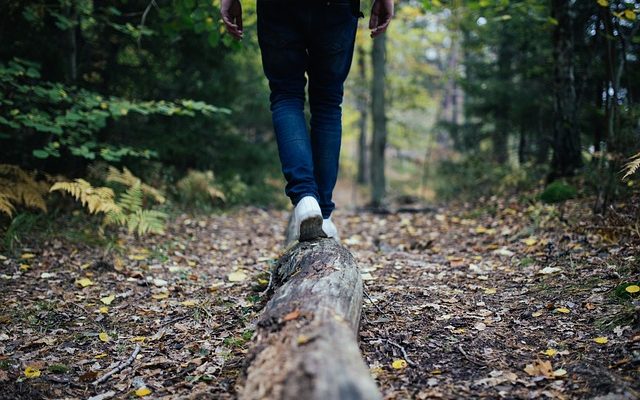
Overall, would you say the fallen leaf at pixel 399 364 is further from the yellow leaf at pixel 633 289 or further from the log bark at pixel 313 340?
the yellow leaf at pixel 633 289

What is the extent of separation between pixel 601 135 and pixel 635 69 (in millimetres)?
905

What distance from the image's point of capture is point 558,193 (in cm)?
476

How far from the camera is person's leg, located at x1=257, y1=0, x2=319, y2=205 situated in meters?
2.54

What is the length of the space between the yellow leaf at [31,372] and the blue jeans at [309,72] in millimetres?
1508

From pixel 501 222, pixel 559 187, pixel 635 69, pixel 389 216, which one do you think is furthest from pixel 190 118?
pixel 635 69

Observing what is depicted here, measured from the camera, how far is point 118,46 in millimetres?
5789

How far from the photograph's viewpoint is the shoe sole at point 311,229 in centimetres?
258

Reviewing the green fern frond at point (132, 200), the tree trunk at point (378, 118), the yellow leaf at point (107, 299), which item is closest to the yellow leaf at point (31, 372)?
the yellow leaf at point (107, 299)

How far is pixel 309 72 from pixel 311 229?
96cm

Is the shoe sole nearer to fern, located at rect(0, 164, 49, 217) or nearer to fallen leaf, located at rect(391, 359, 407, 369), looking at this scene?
fallen leaf, located at rect(391, 359, 407, 369)

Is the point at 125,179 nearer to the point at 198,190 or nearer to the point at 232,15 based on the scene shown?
the point at 198,190

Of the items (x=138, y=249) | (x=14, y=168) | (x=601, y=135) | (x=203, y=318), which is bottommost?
(x=203, y=318)

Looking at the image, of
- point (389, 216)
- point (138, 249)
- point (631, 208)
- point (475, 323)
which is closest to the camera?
point (475, 323)

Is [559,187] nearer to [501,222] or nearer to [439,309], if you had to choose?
[501,222]
